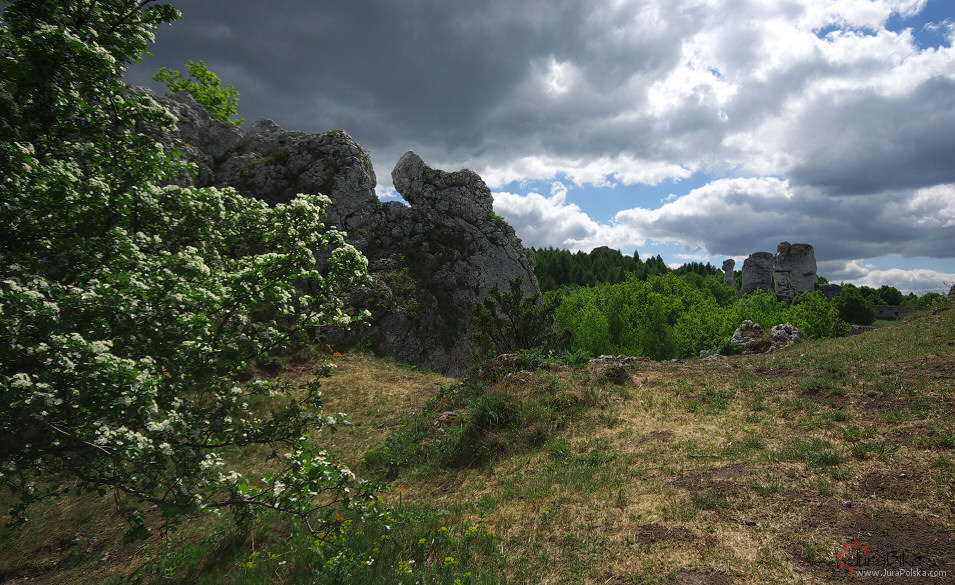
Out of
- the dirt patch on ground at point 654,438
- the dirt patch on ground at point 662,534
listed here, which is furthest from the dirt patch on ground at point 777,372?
the dirt patch on ground at point 662,534

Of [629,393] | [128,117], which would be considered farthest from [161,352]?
[629,393]

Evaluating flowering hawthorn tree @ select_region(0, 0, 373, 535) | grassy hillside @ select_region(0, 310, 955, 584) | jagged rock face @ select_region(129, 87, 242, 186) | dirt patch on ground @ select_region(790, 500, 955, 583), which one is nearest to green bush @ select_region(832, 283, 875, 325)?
grassy hillside @ select_region(0, 310, 955, 584)

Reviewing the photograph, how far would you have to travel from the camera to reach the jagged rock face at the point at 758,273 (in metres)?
65.8

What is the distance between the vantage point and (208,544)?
7.25m

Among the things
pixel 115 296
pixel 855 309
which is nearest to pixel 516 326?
pixel 115 296

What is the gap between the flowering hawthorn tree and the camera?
164 inches

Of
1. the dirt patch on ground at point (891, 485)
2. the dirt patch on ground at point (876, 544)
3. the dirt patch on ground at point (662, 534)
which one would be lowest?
the dirt patch on ground at point (662, 534)

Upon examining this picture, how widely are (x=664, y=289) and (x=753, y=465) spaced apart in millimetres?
47407

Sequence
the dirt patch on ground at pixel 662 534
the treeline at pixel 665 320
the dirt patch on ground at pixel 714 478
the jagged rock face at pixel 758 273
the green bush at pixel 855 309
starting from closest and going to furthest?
the dirt patch on ground at pixel 662 534
the dirt patch on ground at pixel 714 478
the treeline at pixel 665 320
the green bush at pixel 855 309
the jagged rock face at pixel 758 273

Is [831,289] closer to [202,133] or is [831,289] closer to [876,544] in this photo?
[876,544]

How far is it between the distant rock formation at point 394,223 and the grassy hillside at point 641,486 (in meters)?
10.4

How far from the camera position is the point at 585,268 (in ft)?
292

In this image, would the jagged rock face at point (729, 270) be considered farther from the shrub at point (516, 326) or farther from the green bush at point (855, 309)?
the shrub at point (516, 326)

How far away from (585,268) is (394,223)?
69.0 m
